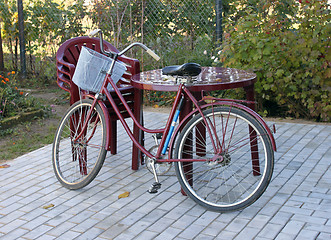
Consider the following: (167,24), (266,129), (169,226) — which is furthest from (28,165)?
(167,24)

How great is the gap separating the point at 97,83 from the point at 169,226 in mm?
1443

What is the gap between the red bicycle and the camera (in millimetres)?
3545

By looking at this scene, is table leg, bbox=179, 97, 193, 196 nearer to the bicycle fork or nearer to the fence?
the bicycle fork

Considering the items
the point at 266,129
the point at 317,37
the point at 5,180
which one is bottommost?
the point at 5,180

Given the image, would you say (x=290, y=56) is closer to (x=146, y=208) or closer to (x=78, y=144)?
(x=78, y=144)

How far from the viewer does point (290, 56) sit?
6.14m

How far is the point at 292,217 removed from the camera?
3455mm

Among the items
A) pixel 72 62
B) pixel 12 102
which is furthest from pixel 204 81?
pixel 12 102

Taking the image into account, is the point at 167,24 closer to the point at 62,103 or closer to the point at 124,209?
the point at 62,103

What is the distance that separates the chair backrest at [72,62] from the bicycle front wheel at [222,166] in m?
1.06

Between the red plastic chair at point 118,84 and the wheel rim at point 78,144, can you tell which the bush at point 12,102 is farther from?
the wheel rim at point 78,144

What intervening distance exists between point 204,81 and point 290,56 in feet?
8.57

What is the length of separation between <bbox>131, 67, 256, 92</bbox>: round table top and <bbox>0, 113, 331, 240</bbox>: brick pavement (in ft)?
2.56

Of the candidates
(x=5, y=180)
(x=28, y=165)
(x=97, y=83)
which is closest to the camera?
(x=97, y=83)
